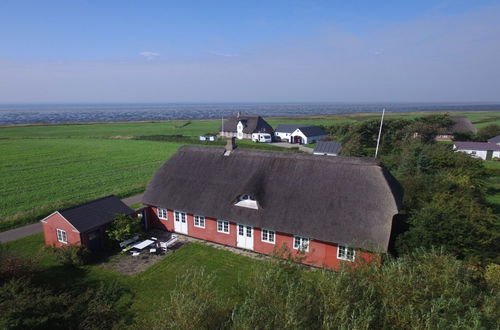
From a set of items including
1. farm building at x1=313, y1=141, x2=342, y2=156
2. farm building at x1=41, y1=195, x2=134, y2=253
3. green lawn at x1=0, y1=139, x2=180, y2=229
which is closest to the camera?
farm building at x1=41, y1=195, x2=134, y2=253

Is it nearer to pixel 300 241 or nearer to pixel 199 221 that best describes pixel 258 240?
pixel 300 241

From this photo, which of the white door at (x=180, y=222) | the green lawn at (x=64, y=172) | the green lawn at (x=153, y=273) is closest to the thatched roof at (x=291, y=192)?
the white door at (x=180, y=222)

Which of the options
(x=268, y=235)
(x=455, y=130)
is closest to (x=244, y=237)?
(x=268, y=235)

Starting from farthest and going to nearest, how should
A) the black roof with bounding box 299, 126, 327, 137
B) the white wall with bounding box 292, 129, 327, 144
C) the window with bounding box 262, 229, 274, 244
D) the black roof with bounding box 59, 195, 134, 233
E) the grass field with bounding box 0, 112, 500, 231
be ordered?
1. the black roof with bounding box 299, 126, 327, 137
2. the white wall with bounding box 292, 129, 327, 144
3. the grass field with bounding box 0, 112, 500, 231
4. the window with bounding box 262, 229, 274, 244
5. the black roof with bounding box 59, 195, 134, 233

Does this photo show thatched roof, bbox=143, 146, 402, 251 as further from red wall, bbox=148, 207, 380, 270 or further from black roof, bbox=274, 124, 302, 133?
black roof, bbox=274, 124, 302, 133

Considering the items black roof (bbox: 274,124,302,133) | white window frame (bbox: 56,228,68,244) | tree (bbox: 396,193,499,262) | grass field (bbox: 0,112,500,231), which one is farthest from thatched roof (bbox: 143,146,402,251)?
black roof (bbox: 274,124,302,133)

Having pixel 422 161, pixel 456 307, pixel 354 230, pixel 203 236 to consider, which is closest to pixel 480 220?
A: pixel 354 230

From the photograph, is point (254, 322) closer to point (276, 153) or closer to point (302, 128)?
point (276, 153)
